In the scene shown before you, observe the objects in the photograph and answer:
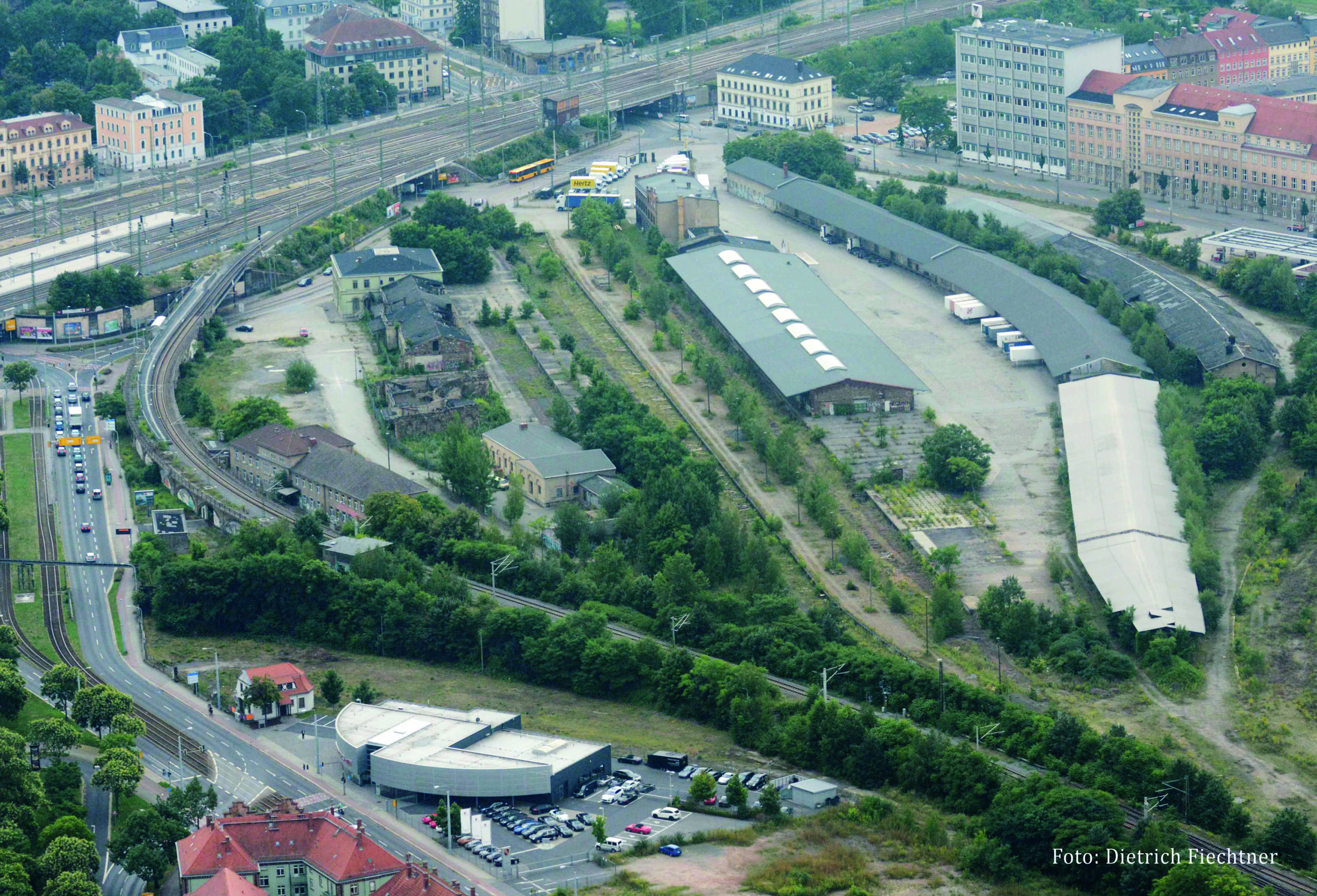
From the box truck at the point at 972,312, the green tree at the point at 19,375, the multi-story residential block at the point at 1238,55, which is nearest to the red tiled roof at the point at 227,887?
the green tree at the point at 19,375

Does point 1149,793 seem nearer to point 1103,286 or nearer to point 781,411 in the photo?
point 781,411

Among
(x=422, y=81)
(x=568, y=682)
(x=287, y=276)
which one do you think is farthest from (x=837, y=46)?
(x=568, y=682)

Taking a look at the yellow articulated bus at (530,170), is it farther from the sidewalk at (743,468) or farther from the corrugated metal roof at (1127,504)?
the corrugated metal roof at (1127,504)

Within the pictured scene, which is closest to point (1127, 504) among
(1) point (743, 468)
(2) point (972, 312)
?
(1) point (743, 468)

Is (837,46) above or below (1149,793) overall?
above

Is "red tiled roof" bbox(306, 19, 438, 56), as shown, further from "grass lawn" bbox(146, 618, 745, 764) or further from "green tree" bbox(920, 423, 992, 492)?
"grass lawn" bbox(146, 618, 745, 764)

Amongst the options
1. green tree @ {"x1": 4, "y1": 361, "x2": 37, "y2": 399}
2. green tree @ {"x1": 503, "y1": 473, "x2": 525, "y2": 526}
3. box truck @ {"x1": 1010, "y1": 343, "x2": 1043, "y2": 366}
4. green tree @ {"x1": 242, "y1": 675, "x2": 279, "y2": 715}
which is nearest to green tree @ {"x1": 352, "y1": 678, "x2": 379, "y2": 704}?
green tree @ {"x1": 242, "y1": 675, "x2": 279, "y2": 715}

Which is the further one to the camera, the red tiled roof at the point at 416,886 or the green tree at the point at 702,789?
the green tree at the point at 702,789
